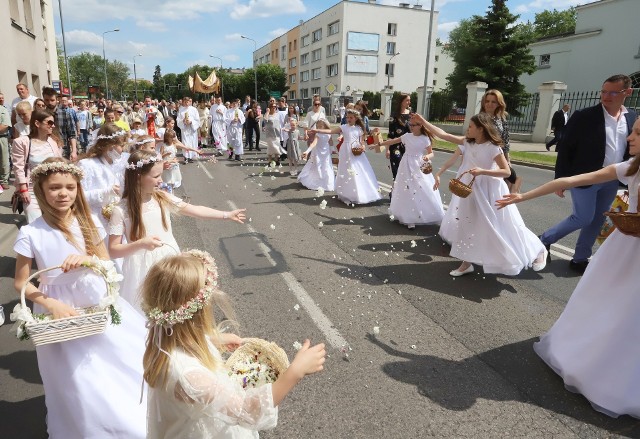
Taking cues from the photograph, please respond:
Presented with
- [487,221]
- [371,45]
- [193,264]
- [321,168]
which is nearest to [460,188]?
[487,221]

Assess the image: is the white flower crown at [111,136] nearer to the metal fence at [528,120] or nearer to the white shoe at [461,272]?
the white shoe at [461,272]

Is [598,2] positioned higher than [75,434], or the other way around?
[598,2]

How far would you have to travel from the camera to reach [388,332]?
404cm

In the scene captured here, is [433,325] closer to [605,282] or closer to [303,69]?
[605,282]

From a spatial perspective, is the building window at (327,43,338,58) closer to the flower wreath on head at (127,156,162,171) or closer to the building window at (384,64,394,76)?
the building window at (384,64,394,76)

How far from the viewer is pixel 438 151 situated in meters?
20.4

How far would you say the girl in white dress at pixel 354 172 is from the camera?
9031 millimetres

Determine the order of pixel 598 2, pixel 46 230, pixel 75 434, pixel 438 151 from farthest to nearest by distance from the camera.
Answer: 1. pixel 598 2
2. pixel 438 151
3. pixel 46 230
4. pixel 75 434

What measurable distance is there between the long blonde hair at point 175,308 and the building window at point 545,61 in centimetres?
4668

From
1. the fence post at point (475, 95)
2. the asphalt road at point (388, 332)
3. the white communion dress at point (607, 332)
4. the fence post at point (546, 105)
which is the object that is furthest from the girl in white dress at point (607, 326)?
the fence post at point (475, 95)

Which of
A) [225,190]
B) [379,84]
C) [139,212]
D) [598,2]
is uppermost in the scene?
[598,2]

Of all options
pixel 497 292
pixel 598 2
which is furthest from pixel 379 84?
pixel 497 292

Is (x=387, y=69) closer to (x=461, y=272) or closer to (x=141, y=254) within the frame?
(x=461, y=272)

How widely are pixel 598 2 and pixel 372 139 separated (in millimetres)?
35919
